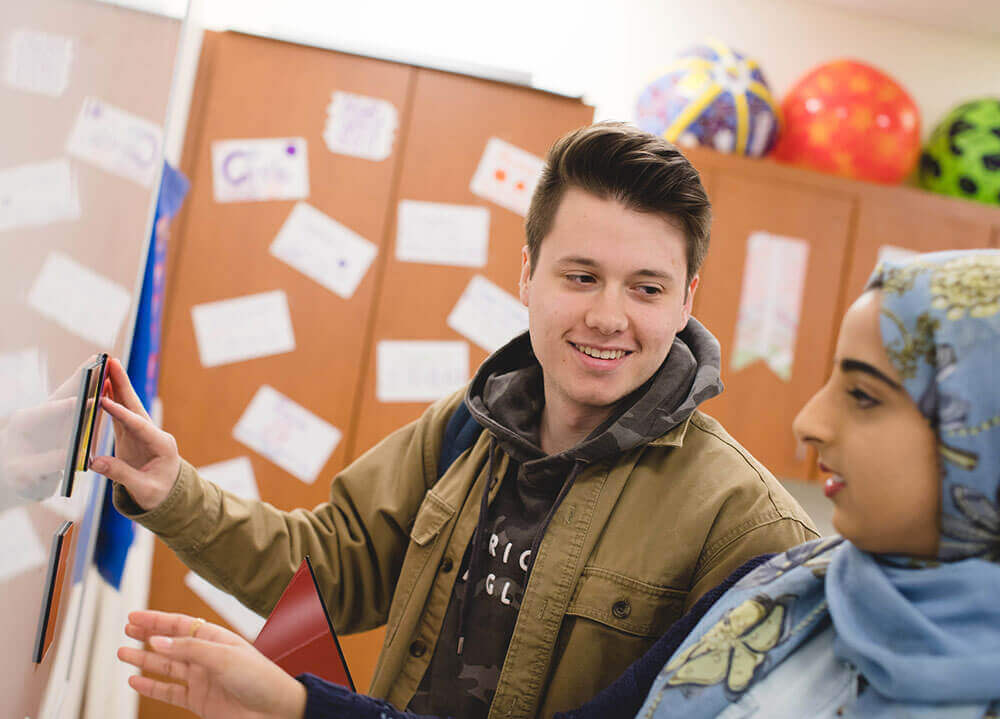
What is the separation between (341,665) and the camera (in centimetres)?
90

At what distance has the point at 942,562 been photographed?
2.14ft

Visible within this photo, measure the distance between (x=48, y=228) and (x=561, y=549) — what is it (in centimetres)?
67

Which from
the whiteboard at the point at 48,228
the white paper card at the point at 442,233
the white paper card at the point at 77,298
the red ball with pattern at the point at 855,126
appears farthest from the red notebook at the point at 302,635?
the red ball with pattern at the point at 855,126

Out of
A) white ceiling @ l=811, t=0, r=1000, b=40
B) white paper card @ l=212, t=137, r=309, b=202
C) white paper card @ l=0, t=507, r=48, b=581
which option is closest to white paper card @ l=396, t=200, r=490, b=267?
white paper card @ l=212, t=137, r=309, b=202

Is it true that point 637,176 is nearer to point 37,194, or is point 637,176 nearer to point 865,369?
point 865,369

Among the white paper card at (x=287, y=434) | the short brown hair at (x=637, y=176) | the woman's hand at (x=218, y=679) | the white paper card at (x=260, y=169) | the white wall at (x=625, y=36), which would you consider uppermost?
the white wall at (x=625, y=36)

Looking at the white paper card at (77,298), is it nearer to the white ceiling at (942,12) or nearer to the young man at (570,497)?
the young man at (570,497)

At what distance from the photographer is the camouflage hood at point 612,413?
1000 millimetres

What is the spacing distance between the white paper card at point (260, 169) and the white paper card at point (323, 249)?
0.23ft

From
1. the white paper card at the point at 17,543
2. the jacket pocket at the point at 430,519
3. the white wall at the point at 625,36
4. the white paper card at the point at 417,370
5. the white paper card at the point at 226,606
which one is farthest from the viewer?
the white wall at the point at 625,36

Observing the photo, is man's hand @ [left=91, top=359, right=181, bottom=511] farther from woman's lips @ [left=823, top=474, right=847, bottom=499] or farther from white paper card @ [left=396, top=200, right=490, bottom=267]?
white paper card @ [left=396, top=200, right=490, bottom=267]

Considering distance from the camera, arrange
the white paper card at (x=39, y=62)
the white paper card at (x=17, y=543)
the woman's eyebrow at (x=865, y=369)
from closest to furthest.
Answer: the white paper card at (x=39, y=62) → the white paper card at (x=17, y=543) → the woman's eyebrow at (x=865, y=369)

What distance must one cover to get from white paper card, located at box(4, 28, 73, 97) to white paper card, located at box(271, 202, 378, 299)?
1805 millimetres

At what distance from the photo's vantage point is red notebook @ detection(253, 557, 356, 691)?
887 mm
